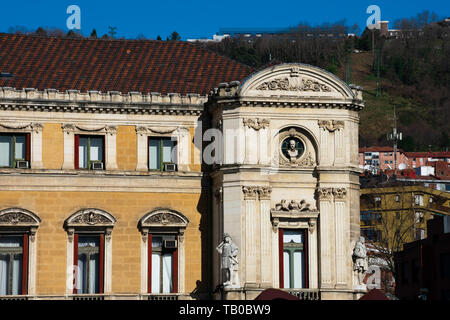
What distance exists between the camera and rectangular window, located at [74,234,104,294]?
58.4 metres

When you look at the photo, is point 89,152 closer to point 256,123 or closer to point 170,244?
point 170,244

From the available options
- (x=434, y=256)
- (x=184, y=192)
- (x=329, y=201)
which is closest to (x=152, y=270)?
(x=184, y=192)

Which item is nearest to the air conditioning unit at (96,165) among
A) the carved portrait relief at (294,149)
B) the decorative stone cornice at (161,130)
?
the decorative stone cornice at (161,130)

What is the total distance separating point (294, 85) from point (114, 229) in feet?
34.0

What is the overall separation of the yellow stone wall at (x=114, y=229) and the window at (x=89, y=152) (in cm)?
137

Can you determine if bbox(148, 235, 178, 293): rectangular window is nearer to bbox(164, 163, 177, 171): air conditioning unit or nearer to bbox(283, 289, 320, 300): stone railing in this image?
bbox(164, 163, 177, 171): air conditioning unit

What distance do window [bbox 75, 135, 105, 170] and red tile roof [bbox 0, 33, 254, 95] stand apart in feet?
8.77

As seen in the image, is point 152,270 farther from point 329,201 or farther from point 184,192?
point 329,201

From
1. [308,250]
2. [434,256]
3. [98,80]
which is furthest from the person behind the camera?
[434,256]

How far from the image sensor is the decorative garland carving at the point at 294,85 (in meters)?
58.9

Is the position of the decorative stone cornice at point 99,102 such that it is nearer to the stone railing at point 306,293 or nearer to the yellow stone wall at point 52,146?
the yellow stone wall at point 52,146

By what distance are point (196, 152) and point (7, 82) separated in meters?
9.30

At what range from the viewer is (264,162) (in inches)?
2297

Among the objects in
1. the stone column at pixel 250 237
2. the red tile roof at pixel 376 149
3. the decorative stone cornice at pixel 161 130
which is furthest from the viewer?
the red tile roof at pixel 376 149
